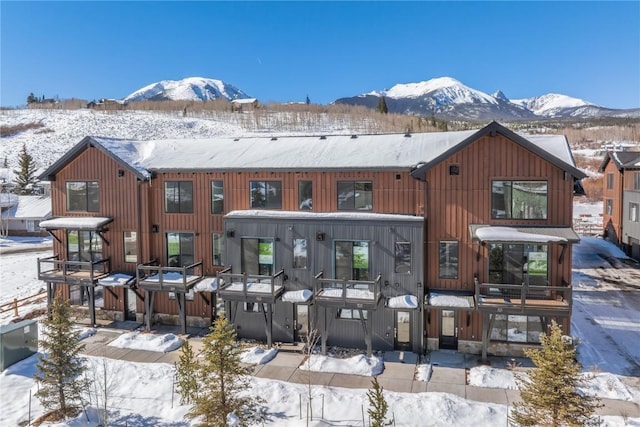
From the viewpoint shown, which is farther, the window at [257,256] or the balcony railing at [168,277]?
the balcony railing at [168,277]

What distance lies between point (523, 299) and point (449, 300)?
2552 mm

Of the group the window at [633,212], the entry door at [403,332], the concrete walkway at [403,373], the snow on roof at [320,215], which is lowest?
the concrete walkway at [403,373]

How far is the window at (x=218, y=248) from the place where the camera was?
2041 centimetres

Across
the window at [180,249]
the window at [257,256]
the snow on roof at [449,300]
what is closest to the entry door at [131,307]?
the window at [180,249]

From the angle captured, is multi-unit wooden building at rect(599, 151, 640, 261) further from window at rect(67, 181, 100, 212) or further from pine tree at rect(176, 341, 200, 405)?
window at rect(67, 181, 100, 212)

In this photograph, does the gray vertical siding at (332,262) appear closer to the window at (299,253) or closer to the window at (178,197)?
the window at (299,253)

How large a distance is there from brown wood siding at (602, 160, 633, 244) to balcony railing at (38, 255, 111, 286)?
37051mm

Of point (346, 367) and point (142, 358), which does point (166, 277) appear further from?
point (346, 367)

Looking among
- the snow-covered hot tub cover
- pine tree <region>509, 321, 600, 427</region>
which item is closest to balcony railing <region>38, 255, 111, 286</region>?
the snow-covered hot tub cover

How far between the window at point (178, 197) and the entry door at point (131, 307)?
466 centimetres

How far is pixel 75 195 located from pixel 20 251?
22.6 meters

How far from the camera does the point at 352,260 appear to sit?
1808cm

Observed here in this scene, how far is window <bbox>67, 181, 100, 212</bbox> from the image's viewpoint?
861 inches

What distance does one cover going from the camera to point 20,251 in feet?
128
